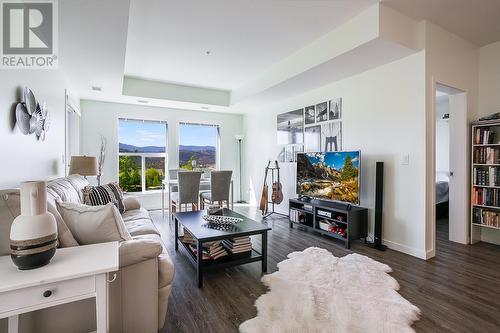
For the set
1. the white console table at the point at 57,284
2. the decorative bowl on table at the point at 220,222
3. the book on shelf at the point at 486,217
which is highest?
the white console table at the point at 57,284

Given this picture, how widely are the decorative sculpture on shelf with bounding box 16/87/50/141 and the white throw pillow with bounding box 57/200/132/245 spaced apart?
1004mm

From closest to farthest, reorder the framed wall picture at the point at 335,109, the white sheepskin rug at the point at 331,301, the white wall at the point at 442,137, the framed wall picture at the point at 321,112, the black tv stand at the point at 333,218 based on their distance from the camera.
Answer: the white sheepskin rug at the point at 331,301 < the black tv stand at the point at 333,218 < the framed wall picture at the point at 335,109 < the framed wall picture at the point at 321,112 < the white wall at the point at 442,137

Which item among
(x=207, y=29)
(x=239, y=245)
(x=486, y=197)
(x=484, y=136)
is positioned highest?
(x=207, y=29)

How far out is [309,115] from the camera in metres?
4.43

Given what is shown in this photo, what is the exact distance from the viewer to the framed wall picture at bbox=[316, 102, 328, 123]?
4.10m

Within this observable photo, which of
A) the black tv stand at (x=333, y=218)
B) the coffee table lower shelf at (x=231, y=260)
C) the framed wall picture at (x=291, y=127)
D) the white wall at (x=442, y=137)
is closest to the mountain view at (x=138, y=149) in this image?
the framed wall picture at (x=291, y=127)

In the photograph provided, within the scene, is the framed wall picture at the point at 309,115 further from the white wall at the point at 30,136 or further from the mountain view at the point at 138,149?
the white wall at the point at 30,136

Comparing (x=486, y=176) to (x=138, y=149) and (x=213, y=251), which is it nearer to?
(x=213, y=251)

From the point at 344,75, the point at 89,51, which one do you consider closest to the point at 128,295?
the point at 89,51

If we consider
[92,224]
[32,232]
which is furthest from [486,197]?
[32,232]

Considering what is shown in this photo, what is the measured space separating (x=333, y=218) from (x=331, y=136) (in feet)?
4.31

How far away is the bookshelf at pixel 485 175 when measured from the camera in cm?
312

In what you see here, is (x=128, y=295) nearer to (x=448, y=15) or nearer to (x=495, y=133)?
(x=448, y=15)

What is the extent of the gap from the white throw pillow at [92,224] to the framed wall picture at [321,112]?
3461 mm
